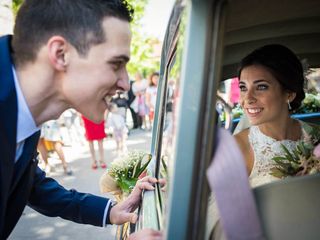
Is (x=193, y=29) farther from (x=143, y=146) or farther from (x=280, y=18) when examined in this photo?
(x=143, y=146)

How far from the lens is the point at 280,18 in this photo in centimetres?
217

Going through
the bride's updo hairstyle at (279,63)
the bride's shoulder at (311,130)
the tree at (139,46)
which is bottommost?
the bride's shoulder at (311,130)

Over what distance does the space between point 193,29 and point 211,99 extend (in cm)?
19

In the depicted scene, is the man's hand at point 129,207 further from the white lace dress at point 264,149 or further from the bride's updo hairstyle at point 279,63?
the bride's updo hairstyle at point 279,63

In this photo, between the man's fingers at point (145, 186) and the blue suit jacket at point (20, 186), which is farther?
the man's fingers at point (145, 186)

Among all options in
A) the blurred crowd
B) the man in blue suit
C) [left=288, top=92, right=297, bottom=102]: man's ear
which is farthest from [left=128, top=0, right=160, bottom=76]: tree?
the man in blue suit

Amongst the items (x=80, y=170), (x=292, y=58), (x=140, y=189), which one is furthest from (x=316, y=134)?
(x=80, y=170)

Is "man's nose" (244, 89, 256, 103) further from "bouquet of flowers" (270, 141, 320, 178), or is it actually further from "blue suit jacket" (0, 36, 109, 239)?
"blue suit jacket" (0, 36, 109, 239)

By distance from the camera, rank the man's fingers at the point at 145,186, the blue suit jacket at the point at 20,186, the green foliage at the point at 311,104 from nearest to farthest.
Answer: the blue suit jacket at the point at 20,186 < the man's fingers at the point at 145,186 < the green foliage at the point at 311,104

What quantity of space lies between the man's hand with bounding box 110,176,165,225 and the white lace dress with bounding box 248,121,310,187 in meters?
0.65

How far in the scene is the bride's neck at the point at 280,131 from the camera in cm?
235

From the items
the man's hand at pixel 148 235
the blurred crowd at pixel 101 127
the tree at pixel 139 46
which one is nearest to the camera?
the man's hand at pixel 148 235

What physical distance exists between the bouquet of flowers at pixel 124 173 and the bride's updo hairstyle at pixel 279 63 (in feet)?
2.97

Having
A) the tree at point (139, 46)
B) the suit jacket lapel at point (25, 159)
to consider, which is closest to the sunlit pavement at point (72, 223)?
the suit jacket lapel at point (25, 159)
